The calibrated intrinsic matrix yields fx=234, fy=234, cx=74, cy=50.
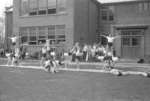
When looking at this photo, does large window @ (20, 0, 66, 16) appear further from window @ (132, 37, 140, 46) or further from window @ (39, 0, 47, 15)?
window @ (132, 37, 140, 46)

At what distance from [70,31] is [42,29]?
386cm

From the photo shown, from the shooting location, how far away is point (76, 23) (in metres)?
25.8

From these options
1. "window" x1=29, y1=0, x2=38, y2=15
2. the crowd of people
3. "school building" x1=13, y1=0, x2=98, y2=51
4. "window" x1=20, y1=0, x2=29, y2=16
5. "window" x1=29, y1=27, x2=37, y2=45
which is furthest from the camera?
"window" x1=20, y1=0, x2=29, y2=16

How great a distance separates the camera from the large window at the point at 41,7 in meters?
26.3

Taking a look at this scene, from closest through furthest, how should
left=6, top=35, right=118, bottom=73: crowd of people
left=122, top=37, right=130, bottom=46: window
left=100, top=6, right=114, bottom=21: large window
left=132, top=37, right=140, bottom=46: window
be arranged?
left=6, top=35, right=118, bottom=73: crowd of people, left=132, top=37, right=140, bottom=46: window, left=122, top=37, right=130, bottom=46: window, left=100, top=6, right=114, bottom=21: large window

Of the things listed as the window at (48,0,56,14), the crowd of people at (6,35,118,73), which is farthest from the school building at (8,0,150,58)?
the crowd of people at (6,35,118,73)

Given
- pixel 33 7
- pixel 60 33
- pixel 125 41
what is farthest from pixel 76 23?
pixel 125 41

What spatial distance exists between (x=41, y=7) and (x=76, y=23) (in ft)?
16.1

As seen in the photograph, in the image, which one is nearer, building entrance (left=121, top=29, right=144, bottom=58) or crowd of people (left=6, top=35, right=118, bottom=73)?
crowd of people (left=6, top=35, right=118, bottom=73)

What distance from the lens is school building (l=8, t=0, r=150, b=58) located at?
25828 mm

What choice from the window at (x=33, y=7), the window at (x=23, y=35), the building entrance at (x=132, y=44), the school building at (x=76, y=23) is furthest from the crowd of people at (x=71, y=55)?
the window at (x=33, y=7)

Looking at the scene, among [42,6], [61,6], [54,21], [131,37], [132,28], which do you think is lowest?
[131,37]

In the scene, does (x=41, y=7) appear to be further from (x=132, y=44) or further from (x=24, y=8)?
(x=132, y=44)

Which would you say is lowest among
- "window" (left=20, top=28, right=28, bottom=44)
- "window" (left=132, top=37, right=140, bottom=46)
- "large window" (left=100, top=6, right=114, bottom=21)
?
"window" (left=132, top=37, right=140, bottom=46)
